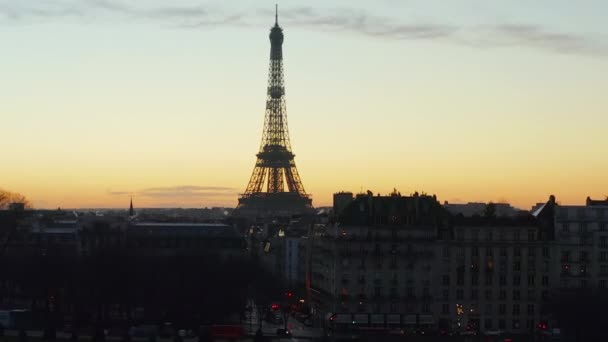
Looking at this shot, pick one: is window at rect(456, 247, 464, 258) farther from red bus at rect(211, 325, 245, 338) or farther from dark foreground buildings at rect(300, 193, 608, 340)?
red bus at rect(211, 325, 245, 338)

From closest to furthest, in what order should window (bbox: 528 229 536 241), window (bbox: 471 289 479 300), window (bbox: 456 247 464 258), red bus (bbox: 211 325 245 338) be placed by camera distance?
red bus (bbox: 211 325 245 338) < window (bbox: 471 289 479 300) < window (bbox: 456 247 464 258) < window (bbox: 528 229 536 241)

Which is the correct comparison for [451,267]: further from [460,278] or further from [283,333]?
[283,333]

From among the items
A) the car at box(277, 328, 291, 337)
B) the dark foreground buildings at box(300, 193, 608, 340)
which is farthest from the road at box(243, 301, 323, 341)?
the dark foreground buildings at box(300, 193, 608, 340)

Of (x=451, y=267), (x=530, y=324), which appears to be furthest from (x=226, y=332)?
(x=530, y=324)

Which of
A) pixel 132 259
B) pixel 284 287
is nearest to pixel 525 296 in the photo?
pixel 132 259

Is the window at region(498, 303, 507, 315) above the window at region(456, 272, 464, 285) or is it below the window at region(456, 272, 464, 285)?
below

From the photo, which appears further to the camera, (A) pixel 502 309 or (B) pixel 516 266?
(B) pixel 516 266

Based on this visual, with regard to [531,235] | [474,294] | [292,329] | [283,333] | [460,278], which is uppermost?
[531,235]

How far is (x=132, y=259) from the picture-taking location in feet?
399

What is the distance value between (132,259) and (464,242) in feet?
86.0

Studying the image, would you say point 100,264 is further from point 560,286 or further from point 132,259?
point 560,286

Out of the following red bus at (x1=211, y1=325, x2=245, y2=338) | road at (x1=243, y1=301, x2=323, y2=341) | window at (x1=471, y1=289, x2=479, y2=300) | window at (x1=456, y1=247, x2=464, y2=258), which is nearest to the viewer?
red bus at (x1=211, y1=325, x2=245, y2=338)

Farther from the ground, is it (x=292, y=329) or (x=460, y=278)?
(x=460, y=278)

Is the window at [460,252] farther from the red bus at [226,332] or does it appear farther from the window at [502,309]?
the red bus at [226,332]
